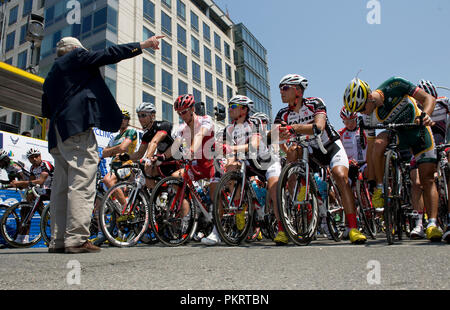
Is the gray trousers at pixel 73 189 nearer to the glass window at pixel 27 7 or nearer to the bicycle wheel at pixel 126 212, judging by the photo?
the bicycle wheel at pixel 126 212

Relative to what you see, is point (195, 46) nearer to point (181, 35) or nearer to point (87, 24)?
point (181, 35)

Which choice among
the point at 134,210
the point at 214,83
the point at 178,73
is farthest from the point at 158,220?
the point at 214,83

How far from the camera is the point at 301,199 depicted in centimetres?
387

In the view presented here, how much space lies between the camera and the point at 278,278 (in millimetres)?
1727

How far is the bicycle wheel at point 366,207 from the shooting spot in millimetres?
4820

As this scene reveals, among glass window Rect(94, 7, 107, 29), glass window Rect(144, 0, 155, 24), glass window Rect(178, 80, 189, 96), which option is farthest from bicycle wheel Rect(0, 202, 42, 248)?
glass window Rect(178, 80, 189, 96)

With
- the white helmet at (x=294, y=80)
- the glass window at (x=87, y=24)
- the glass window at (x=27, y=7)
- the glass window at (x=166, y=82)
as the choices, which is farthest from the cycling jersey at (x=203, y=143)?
the glass window at (x=27, y=7)

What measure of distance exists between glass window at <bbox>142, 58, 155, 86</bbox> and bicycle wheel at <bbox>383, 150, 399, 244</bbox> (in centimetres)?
2843

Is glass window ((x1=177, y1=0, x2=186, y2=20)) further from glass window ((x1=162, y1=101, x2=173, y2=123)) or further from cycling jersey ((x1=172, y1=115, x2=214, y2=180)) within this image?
cycling jersey ((x1=172, y1=115, x2=214, y2=180))

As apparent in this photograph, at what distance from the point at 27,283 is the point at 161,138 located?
150 inches

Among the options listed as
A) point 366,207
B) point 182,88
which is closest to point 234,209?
point 366,207

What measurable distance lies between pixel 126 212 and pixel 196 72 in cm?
3624
